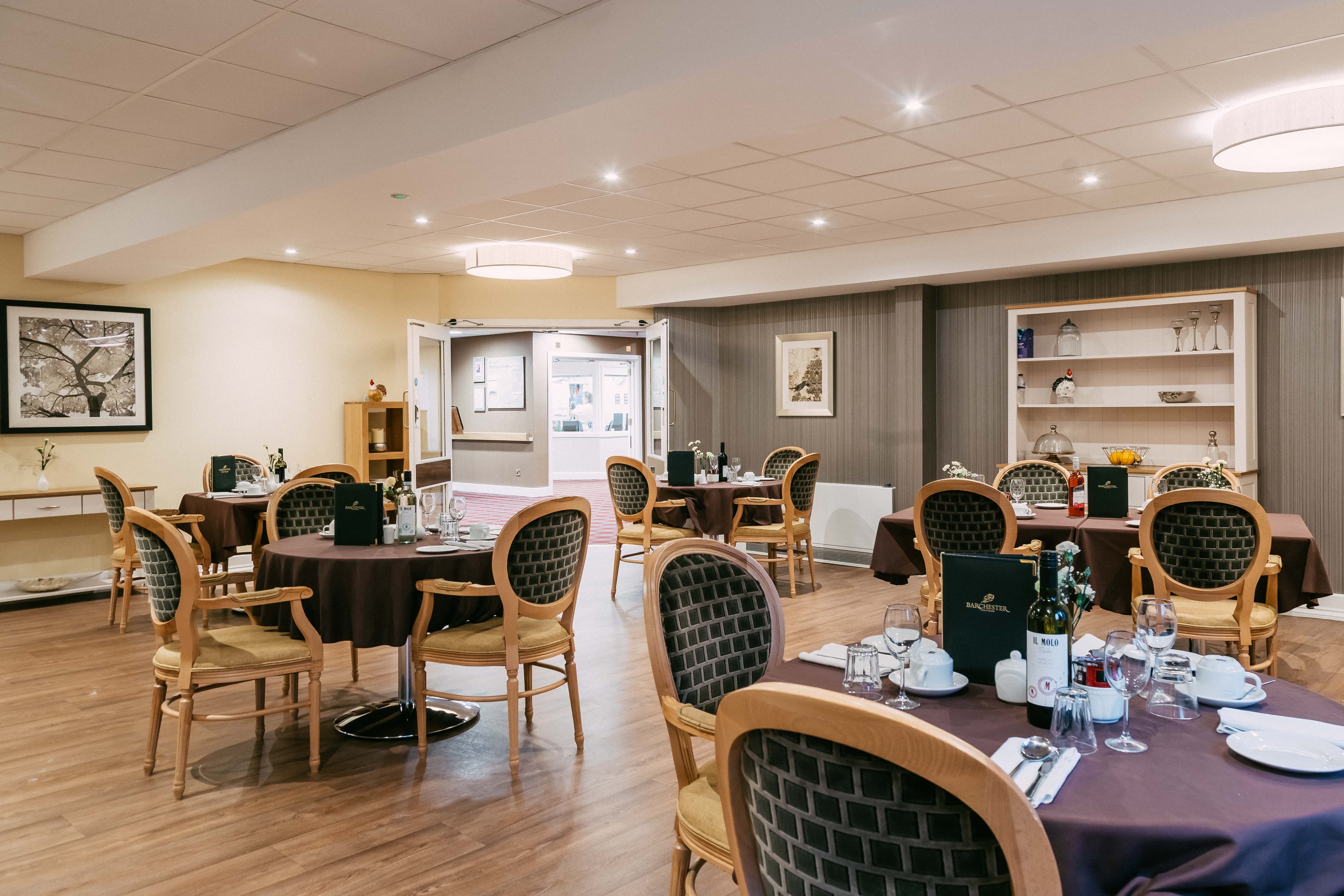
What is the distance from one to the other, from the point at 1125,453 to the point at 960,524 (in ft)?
9.00

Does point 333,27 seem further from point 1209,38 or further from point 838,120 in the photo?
point 1209,38

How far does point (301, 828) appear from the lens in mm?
3135

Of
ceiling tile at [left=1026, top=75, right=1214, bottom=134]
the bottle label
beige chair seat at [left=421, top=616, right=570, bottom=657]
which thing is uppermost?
ceiling tile at [left=1026, top=75, right=1214, bottom=134]

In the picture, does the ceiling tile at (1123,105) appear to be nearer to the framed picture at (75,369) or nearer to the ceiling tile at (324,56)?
the ceiling tile at (324,56)

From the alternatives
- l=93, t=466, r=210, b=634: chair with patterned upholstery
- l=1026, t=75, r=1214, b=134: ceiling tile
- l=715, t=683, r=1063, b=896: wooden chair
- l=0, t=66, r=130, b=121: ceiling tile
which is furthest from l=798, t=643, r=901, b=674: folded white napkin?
l=93, t=466, r=210, b=634: chair with patterned upholstery

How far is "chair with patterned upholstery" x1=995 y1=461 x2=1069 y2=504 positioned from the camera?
20.2 feet

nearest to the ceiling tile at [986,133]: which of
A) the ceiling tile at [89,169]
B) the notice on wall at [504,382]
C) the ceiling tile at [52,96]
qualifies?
the ceiling tile at [52,96]

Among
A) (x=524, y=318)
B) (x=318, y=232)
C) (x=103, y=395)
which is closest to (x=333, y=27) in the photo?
(x=318, y=232)

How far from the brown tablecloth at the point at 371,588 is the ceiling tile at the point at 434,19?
2.14 metres

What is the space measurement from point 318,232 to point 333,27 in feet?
8.95

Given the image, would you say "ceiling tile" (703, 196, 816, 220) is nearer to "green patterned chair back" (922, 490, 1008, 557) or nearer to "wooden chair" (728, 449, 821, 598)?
"wooden chair" (728, 449, 821, 598)

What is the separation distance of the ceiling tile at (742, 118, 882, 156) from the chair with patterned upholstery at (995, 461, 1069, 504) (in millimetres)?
2577

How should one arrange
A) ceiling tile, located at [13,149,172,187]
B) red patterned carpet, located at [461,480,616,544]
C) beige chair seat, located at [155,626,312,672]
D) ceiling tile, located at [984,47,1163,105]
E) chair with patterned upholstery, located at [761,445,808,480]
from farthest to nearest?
1. red patterned carpet, located at [461,480,616,544]
2. chair with patterned upholstery, located at [761,445,808,480]
3. ceiling tile, located at [13,149,172,187]
4. ceiling tile, located at [984,47,1163,105]
5. beige chair seat, located at [155,626,312,672]

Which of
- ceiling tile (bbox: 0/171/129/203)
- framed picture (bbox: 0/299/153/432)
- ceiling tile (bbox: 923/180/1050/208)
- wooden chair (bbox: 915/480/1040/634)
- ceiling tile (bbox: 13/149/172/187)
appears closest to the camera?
wooden chair (bbox: 915/480/1040/634)
